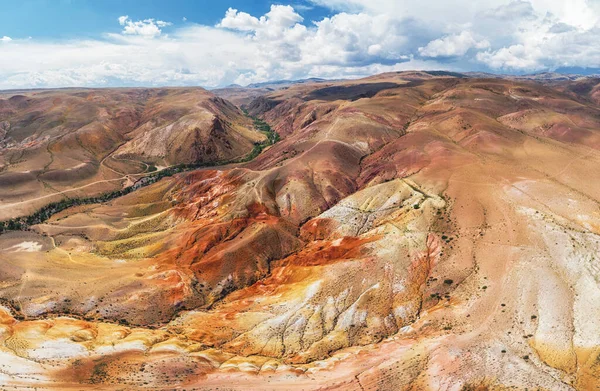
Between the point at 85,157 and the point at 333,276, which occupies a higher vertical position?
the point at 85,157

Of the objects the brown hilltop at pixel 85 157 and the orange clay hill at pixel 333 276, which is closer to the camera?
the orange clay hill at pixel 333 276

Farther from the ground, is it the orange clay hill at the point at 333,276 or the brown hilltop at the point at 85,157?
the brown hilltop at the point at 85,157

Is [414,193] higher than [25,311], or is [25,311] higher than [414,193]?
[414,193]

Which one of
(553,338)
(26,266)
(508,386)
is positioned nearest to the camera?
(508,386)

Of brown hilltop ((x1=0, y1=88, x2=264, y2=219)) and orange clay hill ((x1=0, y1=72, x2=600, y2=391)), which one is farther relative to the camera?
brown hilltop ((x1=0, y1=88, x2=264, y2=219))

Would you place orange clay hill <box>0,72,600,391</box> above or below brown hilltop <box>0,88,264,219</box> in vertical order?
below

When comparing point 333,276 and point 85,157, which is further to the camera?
point 85,157

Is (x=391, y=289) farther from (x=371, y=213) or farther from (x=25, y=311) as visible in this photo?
(x=25, y=311)

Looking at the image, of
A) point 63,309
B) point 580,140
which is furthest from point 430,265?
point 580,140
